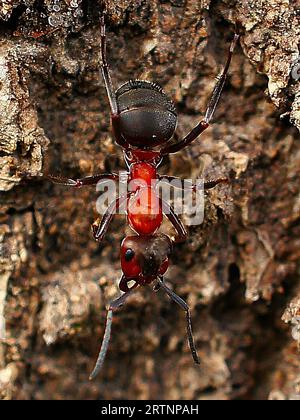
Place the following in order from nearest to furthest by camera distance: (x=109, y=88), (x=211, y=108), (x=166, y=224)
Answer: (x=109, y=88)
(x=211, y=108)
(x=166, y=224)

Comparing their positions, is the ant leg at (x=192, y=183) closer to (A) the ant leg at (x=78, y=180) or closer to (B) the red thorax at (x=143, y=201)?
(B) the red thorax at (x=143, y=201)

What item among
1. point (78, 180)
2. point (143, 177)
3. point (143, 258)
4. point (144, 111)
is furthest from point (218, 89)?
point (143, 258)

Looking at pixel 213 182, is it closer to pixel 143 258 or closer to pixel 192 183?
pixel 192 183

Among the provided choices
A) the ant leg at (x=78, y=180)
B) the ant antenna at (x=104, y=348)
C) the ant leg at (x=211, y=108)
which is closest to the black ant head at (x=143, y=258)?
the ant antenna at (x=104, y=348)

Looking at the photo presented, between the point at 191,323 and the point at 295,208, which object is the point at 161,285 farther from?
the point at 295,208

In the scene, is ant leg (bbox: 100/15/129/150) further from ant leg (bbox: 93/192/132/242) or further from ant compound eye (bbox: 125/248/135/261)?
ant compound eye (bbox: 125/248/135/261)

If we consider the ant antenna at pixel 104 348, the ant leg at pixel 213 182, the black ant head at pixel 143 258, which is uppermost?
the ant leg at pixel 213 182

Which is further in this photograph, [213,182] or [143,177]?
[143,177]
